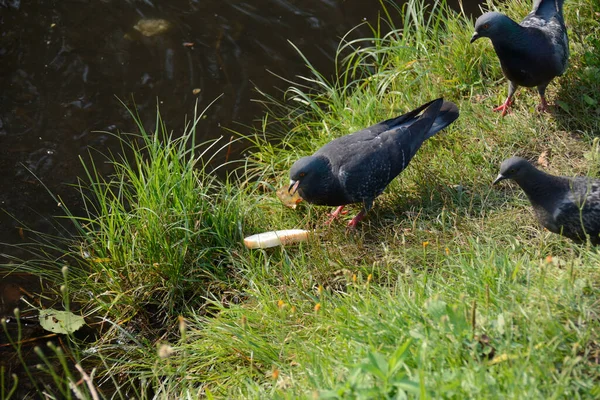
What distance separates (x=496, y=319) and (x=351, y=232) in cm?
175

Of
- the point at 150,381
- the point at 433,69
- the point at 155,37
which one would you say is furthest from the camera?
the point at 155,37

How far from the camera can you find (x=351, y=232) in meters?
4.36

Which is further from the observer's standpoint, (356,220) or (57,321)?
(356,220)

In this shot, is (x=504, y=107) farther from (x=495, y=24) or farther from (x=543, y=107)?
(x=495, y=24)

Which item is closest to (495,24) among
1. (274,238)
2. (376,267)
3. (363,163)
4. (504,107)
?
(504,107)

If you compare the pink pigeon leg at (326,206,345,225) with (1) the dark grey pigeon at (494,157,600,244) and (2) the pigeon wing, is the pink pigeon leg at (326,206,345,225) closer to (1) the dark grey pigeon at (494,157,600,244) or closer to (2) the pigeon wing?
(1) the dark grey pigeon at (494,157,600,244)

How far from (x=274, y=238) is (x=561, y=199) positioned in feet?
Result: 5.65

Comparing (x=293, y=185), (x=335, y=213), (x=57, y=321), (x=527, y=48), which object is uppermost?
(x=527, y=48)

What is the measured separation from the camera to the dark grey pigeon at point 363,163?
169 inches

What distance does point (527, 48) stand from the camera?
15.0ft

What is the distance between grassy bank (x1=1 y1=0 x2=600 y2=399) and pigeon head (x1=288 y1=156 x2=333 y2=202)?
30 cm

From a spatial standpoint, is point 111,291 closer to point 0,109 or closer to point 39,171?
point 39,171

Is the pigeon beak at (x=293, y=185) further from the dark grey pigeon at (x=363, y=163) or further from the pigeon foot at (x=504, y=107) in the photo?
the pigeon foot at (x=504, y=107)

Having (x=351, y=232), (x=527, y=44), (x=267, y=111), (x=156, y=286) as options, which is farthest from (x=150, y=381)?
(x=527, y=44)
